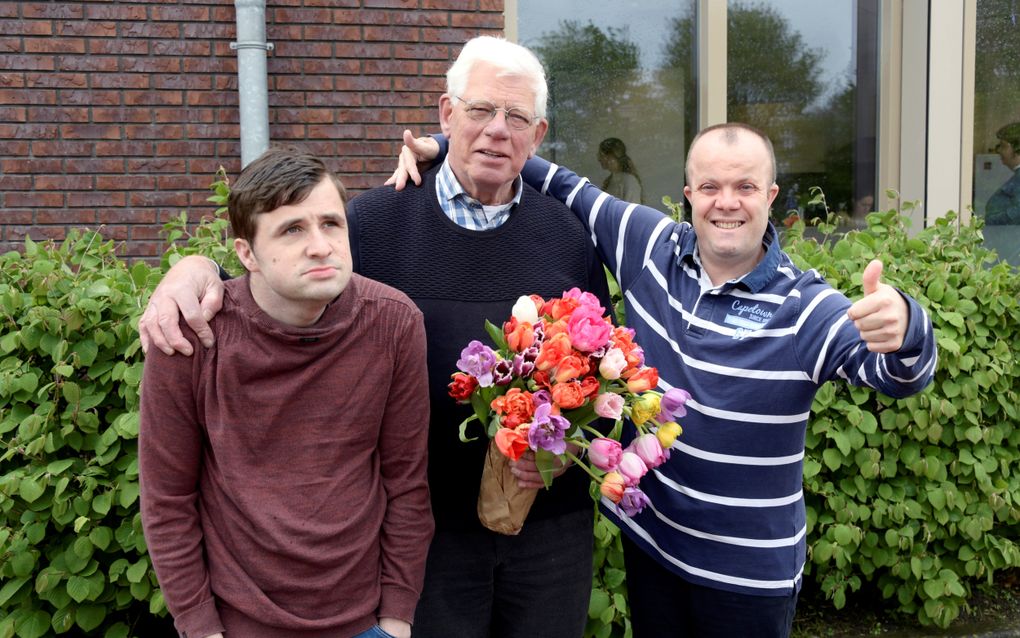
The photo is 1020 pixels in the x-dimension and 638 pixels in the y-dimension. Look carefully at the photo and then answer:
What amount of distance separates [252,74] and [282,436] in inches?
144

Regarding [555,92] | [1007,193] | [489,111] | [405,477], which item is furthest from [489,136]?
[1007,193]

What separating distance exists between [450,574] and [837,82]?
5805 millimetres

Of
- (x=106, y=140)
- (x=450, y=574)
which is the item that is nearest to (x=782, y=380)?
(x=450, y=574)

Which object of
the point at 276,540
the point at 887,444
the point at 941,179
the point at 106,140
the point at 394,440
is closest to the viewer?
the point at 276,540

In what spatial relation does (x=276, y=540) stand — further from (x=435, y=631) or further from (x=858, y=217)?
(x=858, y=217)

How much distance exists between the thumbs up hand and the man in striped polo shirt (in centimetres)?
8

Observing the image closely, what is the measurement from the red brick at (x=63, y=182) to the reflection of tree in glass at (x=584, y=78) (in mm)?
2978

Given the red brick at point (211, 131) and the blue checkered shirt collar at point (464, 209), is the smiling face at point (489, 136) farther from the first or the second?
the red brick at point (211, 131)

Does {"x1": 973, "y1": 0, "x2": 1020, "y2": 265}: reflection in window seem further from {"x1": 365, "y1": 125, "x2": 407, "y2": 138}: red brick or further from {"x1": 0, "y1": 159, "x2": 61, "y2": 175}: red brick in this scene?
{"x1": 0, "y1": 159, "x2": 61, "y2": 175}: red brick

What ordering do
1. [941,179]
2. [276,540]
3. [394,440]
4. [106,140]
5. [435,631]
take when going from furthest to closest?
1. [941,179]
2. [106,140]
3. [435,631]
4. [394,440]
5. [276,540]

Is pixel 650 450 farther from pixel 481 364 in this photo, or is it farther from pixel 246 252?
pixel 246 252

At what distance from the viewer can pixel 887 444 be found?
363 cm

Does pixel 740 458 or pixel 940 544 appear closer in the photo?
pixel 740 458

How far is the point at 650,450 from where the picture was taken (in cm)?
198
